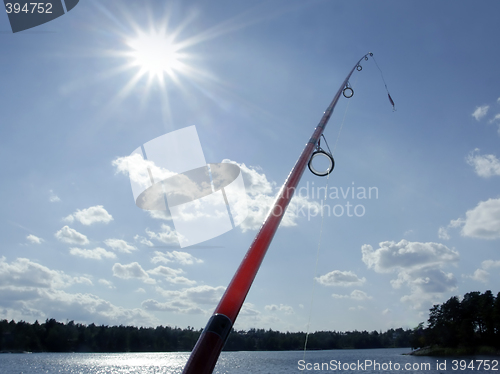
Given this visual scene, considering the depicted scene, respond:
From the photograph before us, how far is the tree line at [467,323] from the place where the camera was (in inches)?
3110

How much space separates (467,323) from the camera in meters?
86.2

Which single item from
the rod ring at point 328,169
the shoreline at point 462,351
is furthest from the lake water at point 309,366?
the rod ring at point 328,169

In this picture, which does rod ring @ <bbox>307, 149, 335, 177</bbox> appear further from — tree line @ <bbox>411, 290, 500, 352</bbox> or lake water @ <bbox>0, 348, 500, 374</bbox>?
tree line @ <bbox>411, 290, 500, 352</bbox>

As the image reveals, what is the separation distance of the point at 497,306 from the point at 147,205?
8876cm

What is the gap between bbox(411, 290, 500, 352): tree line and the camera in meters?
79.0

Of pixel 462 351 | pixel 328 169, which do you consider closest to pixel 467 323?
pixel 462 351

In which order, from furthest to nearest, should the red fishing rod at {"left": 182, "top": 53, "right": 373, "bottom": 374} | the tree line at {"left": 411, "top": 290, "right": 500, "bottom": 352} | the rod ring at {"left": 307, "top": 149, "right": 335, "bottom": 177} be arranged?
1. the tree line at {"left": 411, "top": 290, "right": 500, "bottom": 352}
2. the rod ring at {"left": 307, "top": 149, "right": 335, "bottom": 177}
3. the red fishing rod at {"left": 182, "top": 53, "right": 373, "bottom": 374}

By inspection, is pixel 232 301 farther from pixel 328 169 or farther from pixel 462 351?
pixel 462 351

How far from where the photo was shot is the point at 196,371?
2354 millimetres

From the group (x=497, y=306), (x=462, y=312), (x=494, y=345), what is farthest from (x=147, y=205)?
(x=462, y=312)

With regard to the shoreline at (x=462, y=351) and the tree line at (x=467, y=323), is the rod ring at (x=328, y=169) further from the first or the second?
the shoreline at (x=462, y=351)

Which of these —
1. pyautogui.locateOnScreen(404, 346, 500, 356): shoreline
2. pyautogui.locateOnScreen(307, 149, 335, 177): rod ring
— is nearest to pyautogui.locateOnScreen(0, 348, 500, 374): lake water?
pyautogui.locateOnScreen(404, 346, 500, 356): shoreline

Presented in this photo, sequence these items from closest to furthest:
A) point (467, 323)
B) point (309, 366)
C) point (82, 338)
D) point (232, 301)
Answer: point (232, 301) < point (309, 366) < point (467, 323) < point (82, 338)

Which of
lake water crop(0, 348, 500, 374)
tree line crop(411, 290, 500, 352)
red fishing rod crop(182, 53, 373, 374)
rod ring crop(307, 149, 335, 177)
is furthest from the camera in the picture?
tree line crop(411, 290, 500, 352)
